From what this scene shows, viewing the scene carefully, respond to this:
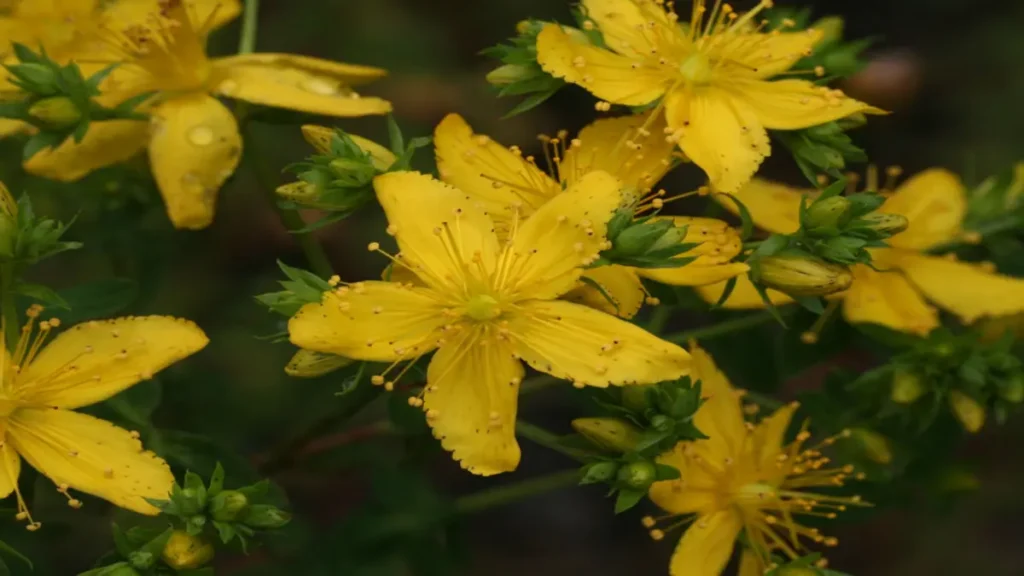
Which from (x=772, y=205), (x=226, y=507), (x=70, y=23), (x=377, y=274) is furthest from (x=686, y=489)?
(x=377, y=274)

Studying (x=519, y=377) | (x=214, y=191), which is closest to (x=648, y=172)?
(x=519, y=377)

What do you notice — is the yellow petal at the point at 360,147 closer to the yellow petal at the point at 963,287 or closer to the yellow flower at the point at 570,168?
the yellow flower at the point at 570,168

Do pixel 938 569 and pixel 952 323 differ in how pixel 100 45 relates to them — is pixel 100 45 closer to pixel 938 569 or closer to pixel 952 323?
pixel 952 323

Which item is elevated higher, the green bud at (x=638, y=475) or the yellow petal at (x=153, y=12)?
the yellow petal at (x=153, y=12)

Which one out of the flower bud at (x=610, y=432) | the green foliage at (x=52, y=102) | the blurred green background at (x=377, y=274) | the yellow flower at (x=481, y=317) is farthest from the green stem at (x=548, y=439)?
the green foliage at (x=52, y=102)

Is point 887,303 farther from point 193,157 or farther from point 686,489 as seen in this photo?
point 193,157

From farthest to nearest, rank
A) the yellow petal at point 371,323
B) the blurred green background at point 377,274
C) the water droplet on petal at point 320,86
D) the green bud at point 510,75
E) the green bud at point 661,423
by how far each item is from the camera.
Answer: the blurred green background at point 377,274
the water droplet on petal at point 320,86
the green bud at point 510,75
the green bud at point 661,423
the yellow petal at point 371,323
